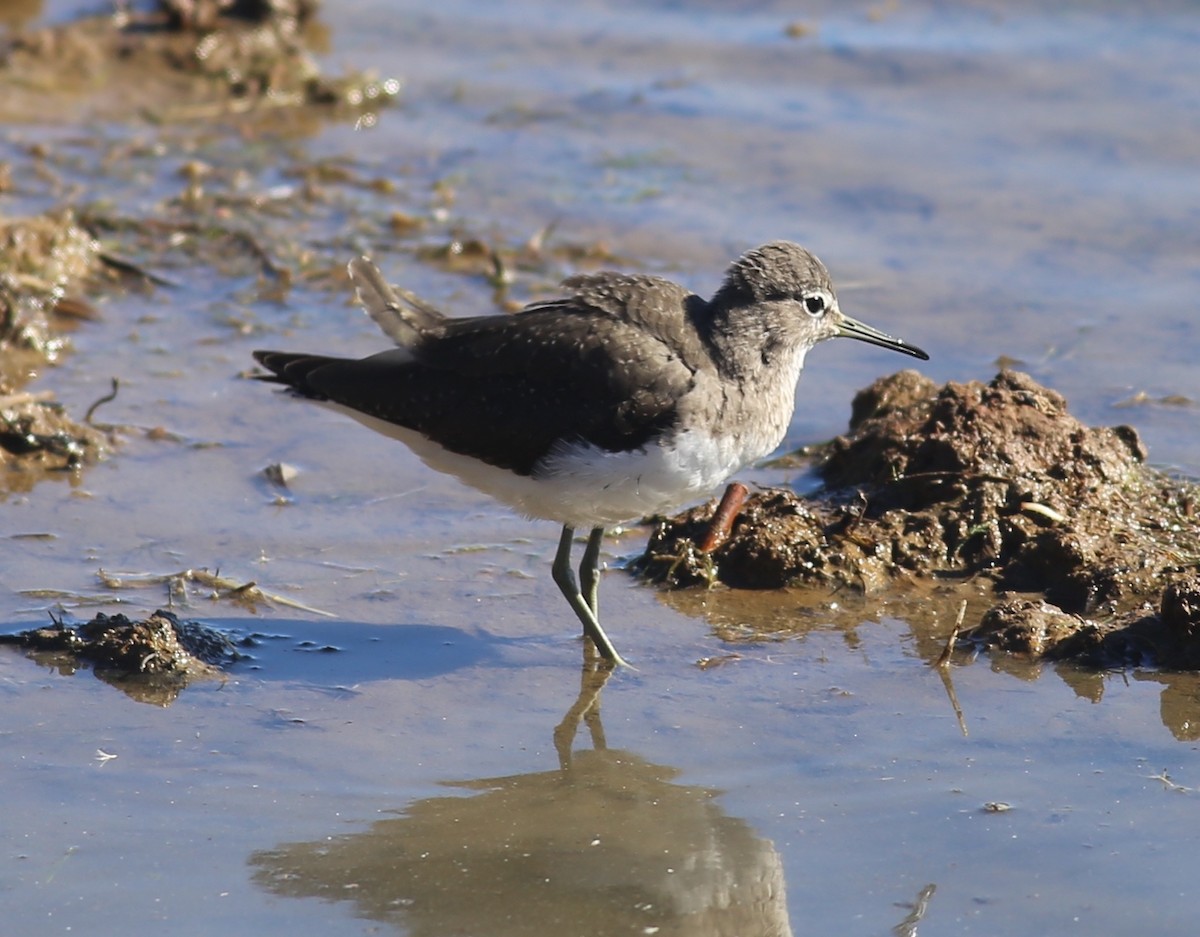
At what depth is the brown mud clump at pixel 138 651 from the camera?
5941 millimetres

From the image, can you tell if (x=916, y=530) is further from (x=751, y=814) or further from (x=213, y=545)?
(x=213, y=545)

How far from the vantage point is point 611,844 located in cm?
504

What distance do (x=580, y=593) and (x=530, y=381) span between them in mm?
879

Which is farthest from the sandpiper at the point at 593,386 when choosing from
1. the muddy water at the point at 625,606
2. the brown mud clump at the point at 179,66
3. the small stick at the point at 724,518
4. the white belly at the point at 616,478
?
the brown mud clump at the point at 179,66

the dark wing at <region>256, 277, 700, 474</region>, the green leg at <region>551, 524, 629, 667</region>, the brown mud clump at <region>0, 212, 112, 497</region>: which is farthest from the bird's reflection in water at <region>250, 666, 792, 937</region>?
the brown mud clump at <region>0, 212, 112, 497</region>

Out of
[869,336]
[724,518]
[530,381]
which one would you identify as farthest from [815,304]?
[530,381]

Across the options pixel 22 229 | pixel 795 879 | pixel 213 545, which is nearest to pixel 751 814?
pixel 795 879

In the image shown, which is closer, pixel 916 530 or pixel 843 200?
pixel 916 530

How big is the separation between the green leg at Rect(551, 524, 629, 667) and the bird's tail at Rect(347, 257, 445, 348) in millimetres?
1021

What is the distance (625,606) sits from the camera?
6824mm

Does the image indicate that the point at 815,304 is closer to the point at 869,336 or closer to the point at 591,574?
the point at 869,336

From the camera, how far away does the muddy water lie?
15.8 feet

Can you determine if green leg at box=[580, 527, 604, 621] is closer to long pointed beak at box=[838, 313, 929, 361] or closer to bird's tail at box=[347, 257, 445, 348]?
bird's tail at box=[347, 257, 445, 348]

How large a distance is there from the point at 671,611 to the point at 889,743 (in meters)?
1.39
